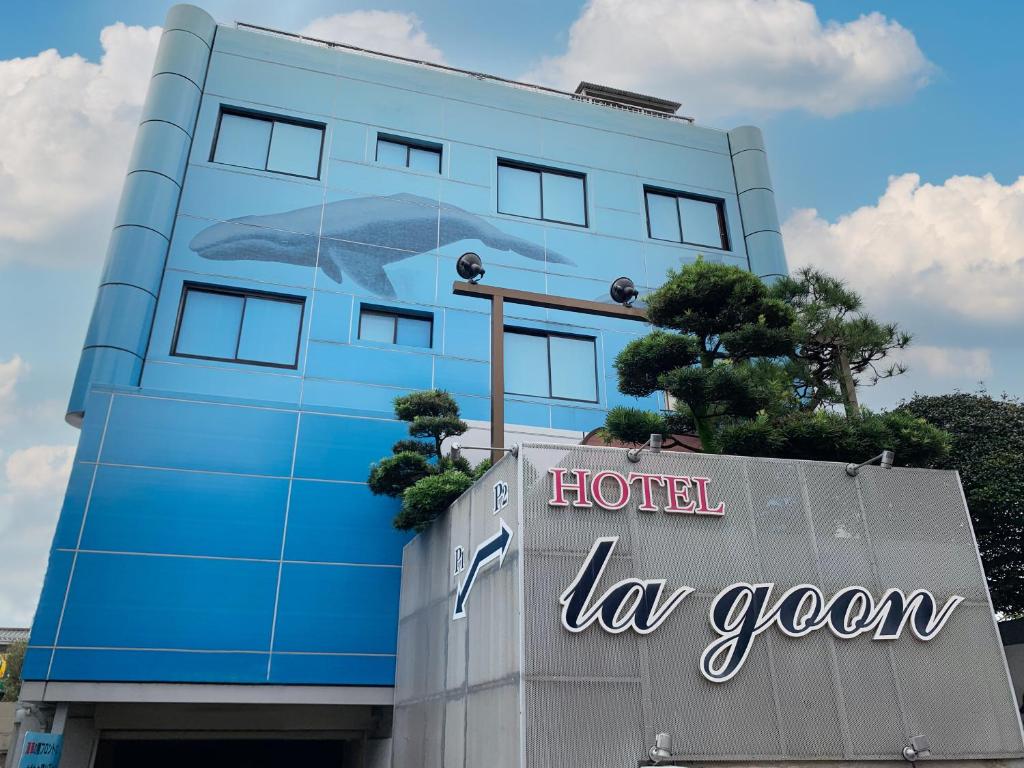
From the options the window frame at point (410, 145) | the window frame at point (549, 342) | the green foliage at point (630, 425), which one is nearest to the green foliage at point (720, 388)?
→ the green foliage at point (630, 425)

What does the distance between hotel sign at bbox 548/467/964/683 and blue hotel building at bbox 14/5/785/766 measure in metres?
6.68

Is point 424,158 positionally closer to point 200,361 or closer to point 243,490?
point 200,361

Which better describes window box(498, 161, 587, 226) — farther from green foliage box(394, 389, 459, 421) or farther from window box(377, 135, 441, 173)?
green foliage box(394, 389, 459, 421)

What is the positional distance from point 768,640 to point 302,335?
11.6m

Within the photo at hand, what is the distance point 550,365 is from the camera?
64.0 feet

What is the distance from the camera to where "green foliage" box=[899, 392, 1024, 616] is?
54.1 feet

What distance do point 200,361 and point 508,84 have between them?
11535mm

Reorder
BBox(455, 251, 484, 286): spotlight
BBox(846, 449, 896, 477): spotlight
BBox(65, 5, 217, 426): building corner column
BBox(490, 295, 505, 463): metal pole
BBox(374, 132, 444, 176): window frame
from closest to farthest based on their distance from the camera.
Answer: BBox(846, 449, 896, 477): spotlight → BBox(490, 295, 505, 463): metal pole → BBox(455, 251, 484, 286): spotlight → BBox(65, 5, 217, 426): building corner column → BBox(374, 132, 444, 176): window frame

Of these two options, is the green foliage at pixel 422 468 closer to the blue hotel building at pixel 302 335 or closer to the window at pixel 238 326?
the blue hotel building at pixel 302 335

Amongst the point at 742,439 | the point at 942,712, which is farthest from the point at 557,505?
the point at 942,712

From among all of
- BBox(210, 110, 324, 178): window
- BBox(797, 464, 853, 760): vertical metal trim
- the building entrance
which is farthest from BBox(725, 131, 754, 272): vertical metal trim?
the building entrance

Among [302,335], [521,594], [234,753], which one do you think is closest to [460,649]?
[521,594]

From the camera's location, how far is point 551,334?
1994 cm

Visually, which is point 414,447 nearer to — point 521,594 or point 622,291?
point 622,291
